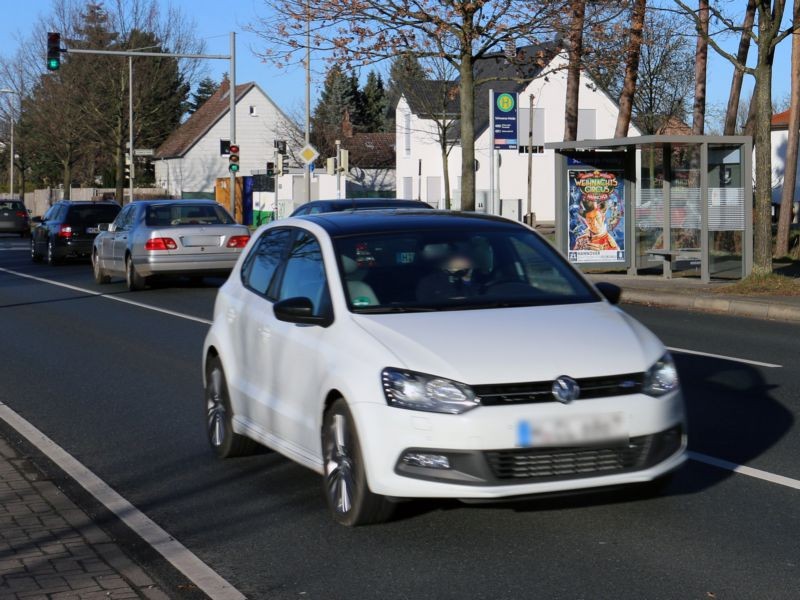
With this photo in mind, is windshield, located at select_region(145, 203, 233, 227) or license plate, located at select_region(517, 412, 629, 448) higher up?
windshield, located at select_region(145, 203, 233, 227)

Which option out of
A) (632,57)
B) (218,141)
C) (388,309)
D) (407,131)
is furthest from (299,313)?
(218,141)

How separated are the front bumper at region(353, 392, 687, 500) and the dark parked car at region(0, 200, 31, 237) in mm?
53673

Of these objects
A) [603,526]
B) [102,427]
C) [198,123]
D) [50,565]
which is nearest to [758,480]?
[603,526]

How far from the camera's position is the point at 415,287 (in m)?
6.79

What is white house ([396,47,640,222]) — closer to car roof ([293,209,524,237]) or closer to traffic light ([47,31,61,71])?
traffic light ([47,31,61,71])

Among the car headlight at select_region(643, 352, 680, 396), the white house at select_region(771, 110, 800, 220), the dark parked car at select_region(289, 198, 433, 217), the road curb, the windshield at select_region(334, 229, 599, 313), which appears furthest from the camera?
the white house at select_region(771, 110, 800, 220)

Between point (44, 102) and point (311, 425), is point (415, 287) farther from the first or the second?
point (44, 102)

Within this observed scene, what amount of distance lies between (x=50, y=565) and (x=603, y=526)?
8.39 feet

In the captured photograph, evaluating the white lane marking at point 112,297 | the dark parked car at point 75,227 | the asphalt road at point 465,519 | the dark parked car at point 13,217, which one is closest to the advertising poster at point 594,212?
the white lane marking at point 112,297

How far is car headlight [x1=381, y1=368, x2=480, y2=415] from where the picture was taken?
18.7 feet

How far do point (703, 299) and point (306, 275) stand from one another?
12.4m

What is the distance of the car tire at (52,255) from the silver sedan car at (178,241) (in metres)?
9.33

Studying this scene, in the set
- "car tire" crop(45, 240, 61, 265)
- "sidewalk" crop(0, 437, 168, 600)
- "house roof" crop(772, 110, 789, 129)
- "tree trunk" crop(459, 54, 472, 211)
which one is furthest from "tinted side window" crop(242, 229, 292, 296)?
"house roof" crop(772, 110, 789, 129)

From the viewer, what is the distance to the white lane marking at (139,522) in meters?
5.35
